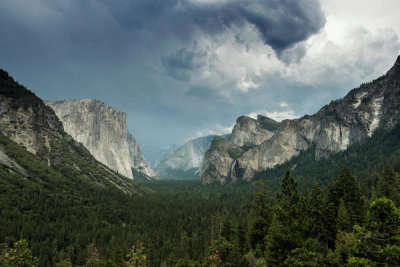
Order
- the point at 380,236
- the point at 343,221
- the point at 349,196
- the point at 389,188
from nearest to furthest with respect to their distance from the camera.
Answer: the point at 380,236, the point at 343,221, the point at 349,196, the point at 389,188

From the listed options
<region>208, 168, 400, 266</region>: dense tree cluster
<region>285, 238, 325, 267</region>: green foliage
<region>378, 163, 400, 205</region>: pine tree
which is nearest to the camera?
<region>208, 168, 400, 266</region>: dense tree cluster

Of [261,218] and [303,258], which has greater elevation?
[261,218]

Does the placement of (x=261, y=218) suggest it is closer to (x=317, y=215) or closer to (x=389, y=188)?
(x=317, y=215)

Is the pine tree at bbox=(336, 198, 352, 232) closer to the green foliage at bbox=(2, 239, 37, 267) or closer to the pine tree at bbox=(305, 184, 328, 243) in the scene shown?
the pine tree at bbox=(305, 184, 328, 243)

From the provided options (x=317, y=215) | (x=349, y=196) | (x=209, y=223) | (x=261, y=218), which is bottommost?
(x=209, y=223)

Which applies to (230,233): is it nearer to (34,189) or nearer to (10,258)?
(10,258)

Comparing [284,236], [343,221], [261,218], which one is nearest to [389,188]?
[343,221]

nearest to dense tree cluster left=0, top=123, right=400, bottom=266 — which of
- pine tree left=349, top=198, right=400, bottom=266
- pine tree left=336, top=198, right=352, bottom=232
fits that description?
pine tree left=349, top=198, right=400, bottom=266

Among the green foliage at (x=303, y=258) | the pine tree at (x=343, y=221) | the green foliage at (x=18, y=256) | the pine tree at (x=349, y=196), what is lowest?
the green foliage at (x=18, y=256)

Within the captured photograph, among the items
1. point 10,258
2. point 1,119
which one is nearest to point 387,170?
point 10,258

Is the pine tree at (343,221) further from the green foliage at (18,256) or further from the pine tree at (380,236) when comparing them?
the green foliage at (18,256)

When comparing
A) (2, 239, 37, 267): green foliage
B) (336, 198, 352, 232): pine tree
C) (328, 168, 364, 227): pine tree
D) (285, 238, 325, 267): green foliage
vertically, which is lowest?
(2, 239, 37, 267): green foliage

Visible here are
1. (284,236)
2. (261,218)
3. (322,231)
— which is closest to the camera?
(284,236)

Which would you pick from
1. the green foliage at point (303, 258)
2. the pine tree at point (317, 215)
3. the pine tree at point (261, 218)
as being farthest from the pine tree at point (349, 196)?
the green foliage at point (303, 258)
